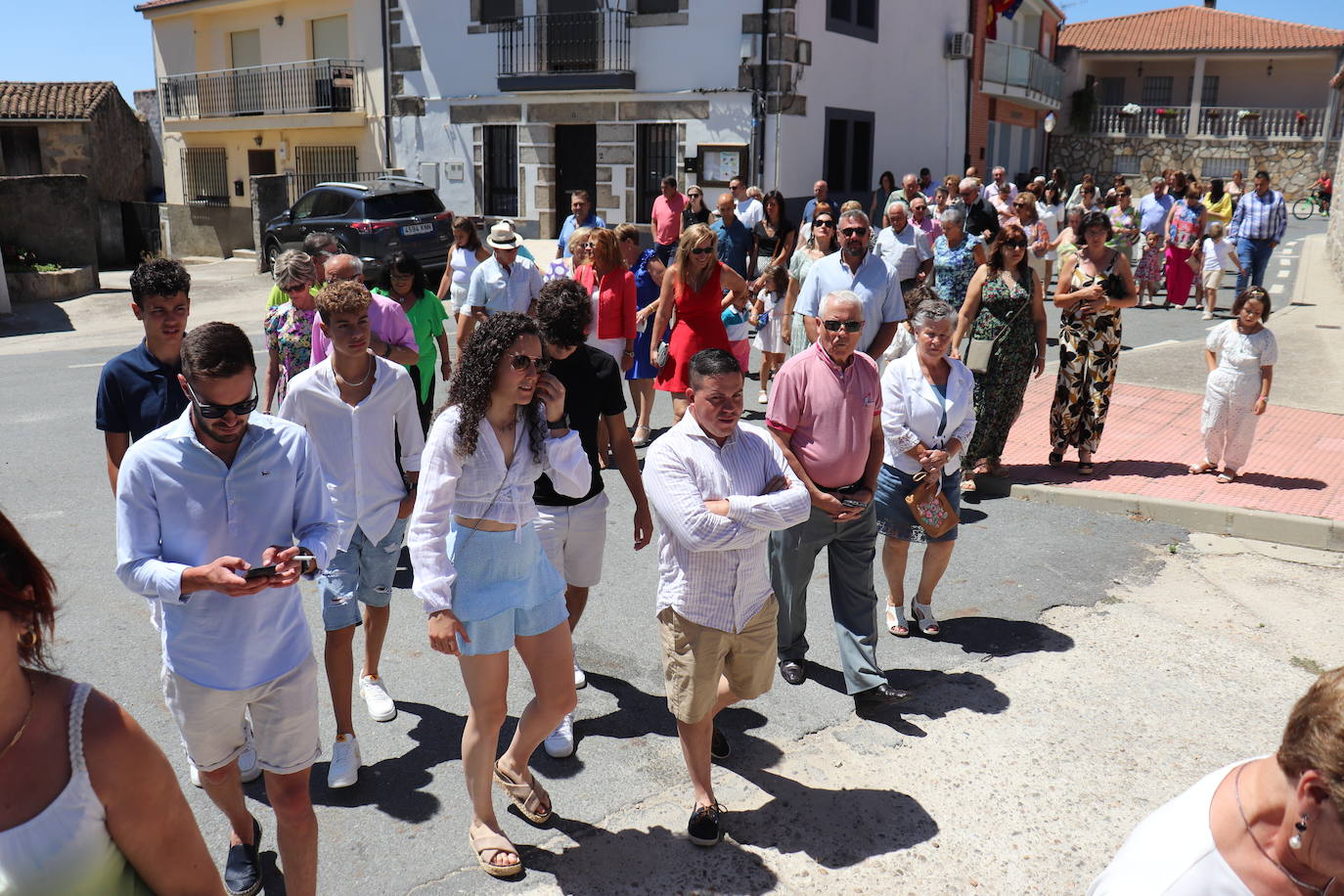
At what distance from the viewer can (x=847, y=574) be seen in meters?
4.78

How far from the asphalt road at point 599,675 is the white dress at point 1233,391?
1.16m

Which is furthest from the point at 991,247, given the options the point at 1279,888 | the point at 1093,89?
the point at 1093,89

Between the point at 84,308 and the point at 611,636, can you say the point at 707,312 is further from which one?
the point at 84,308

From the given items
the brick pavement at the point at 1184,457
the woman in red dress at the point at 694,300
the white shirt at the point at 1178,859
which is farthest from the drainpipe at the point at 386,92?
the white shirt at the point at 1178,859

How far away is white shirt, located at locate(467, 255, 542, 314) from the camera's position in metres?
8.11

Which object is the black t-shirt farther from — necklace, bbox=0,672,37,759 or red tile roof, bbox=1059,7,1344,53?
red tile roof, bbox=1059,7,1344,53

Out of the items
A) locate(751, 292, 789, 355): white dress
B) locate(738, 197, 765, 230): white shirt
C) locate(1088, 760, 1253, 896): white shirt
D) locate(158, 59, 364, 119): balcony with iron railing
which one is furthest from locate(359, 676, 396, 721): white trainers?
locate(158, 59, 364, 119): balcony with iron railing

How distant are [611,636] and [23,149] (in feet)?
107

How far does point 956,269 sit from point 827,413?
18.7 ft

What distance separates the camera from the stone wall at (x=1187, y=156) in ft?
134

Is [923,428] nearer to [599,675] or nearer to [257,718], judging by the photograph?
[599,675]

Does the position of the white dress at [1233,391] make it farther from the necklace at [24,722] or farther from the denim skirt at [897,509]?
the necklace at [24,722]

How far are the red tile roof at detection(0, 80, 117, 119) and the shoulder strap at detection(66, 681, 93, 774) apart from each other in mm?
34201

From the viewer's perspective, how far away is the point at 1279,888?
73.9 inches
